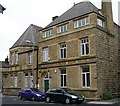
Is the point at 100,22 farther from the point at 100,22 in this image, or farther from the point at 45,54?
the point at 45,54

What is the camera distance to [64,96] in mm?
26062

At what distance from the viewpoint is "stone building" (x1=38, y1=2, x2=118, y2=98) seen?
1159 inches

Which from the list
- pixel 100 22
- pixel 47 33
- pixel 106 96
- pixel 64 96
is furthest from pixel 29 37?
pixel 64 96

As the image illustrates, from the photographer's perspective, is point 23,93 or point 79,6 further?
point 79,6

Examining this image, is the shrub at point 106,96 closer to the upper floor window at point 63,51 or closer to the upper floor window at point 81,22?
the upper floor window at point 63,51

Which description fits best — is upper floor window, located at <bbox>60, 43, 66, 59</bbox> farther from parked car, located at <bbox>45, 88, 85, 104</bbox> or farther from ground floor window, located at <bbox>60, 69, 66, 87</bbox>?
parked car, located at <bbox>45, 88, 85, 104</bbox>

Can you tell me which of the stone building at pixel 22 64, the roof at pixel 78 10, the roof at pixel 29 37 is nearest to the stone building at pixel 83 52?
the roof at pixel 78 10

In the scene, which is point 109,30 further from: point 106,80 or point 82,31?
point 106,80

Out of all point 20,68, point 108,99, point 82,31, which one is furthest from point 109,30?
point 20,68

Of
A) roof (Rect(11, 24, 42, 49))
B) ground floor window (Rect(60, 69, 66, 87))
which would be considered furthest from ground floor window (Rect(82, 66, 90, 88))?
roof (Rect(11, 24, 42, 49))

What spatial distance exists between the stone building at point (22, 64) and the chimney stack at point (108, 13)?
1144 cm

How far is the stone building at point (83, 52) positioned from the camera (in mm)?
29438

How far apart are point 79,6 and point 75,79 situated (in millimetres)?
10550

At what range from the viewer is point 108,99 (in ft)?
94.0
